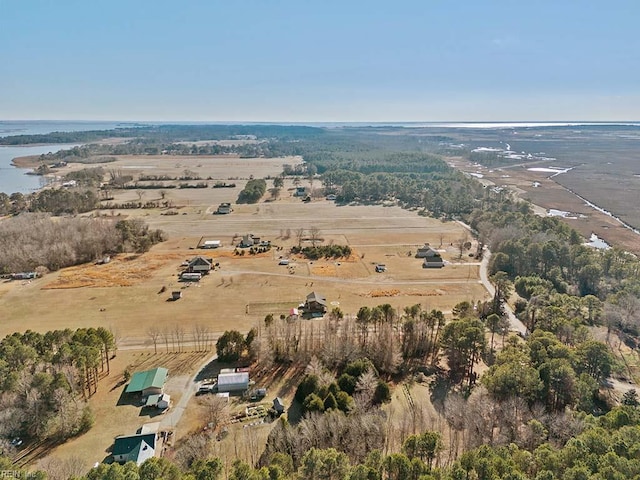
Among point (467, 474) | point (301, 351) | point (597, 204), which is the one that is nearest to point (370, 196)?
point (597, 204)

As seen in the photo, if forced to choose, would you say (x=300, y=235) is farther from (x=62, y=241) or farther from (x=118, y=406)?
(x=118, y=406)

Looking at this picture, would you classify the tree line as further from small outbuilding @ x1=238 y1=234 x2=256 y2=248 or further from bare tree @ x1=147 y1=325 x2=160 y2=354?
bare tree @ x1=147 y1=325 x2=160 y2=354

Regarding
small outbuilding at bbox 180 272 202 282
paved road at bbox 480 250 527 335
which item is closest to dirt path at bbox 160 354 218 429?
small outbuilding at bbox 180 272 202 282

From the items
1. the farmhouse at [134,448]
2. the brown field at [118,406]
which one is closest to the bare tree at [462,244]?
the brown field at [118,406]

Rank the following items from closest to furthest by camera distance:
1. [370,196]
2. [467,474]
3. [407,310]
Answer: [467,474] < [407,310] < [370,196]

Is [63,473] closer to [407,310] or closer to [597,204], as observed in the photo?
[407,310]

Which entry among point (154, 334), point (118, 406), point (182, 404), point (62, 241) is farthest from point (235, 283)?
point (62, 241)
